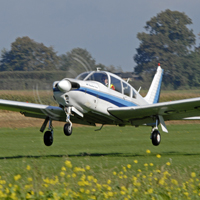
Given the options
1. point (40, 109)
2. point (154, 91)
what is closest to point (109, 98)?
point (40, 109)

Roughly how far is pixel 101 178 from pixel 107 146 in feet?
34.4

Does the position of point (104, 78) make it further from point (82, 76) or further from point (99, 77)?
point (82, 76)

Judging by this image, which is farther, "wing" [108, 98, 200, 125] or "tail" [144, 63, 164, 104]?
"tail" [144, 63, 164, 104]

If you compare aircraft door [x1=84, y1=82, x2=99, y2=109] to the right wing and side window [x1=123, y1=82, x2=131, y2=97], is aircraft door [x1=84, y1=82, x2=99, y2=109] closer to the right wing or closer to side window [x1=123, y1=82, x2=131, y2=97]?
the right wing

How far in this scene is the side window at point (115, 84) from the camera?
13.8 metres

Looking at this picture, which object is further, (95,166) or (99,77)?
(99,77)

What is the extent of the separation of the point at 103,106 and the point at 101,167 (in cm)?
604

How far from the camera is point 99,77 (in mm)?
13508

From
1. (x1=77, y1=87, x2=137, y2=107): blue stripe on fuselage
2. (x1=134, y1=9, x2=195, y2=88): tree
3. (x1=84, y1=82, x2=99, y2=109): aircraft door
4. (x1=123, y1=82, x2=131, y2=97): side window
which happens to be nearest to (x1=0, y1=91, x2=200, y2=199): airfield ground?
(x1=84, y1=82, x2=99, y2=109): aircraft door

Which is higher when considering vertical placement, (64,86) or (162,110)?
(162,110)

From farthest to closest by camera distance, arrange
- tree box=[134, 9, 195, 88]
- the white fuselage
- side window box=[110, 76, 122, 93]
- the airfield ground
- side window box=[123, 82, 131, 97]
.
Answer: tree box=[134, 9, 195, 88], side window box=[123, 82, 131, 97], side window box=[110, 76, 122, 93], the white fuselage, the airfield ground

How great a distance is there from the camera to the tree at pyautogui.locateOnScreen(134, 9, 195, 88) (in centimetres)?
7951

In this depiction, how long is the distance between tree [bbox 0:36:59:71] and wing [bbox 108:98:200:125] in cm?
4868

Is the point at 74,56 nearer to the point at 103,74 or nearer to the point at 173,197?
the point at 103,74
